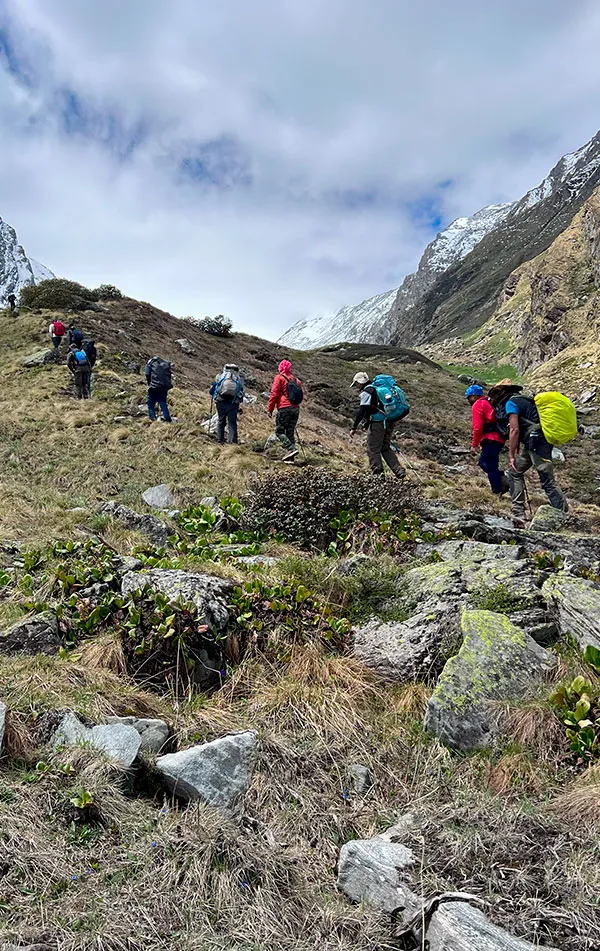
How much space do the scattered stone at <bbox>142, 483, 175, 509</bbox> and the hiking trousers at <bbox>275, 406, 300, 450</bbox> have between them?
364cm

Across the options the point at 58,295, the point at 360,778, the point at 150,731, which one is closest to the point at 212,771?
the point at 150,731

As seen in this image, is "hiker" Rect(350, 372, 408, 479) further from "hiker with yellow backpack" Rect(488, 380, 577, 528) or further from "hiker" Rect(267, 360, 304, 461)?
"hiker" Rect(267, 360, 304, 461)

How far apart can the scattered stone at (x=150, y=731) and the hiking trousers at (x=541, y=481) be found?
668cm

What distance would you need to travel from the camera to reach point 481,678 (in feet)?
11.5

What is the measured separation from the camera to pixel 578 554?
225 inches

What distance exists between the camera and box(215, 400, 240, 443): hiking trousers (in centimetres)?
1266

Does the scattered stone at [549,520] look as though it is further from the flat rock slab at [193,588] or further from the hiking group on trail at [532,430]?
the flat rock slab at [193,588]

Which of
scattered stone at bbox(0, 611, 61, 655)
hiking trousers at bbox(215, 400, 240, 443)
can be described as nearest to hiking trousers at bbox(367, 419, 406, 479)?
hiking trousers at bbox(215, 400, 240, 443)

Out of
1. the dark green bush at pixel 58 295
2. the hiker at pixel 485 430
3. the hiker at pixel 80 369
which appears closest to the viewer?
the hiker at pixel 485 430

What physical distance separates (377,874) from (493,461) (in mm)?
8660

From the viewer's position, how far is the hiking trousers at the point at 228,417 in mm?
12656

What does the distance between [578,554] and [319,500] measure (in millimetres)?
2945

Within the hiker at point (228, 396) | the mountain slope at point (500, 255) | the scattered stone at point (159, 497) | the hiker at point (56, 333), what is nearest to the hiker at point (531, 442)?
the scattered stone at point (159, 497)

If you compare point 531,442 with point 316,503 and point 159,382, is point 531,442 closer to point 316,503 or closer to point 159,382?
point 316,503
